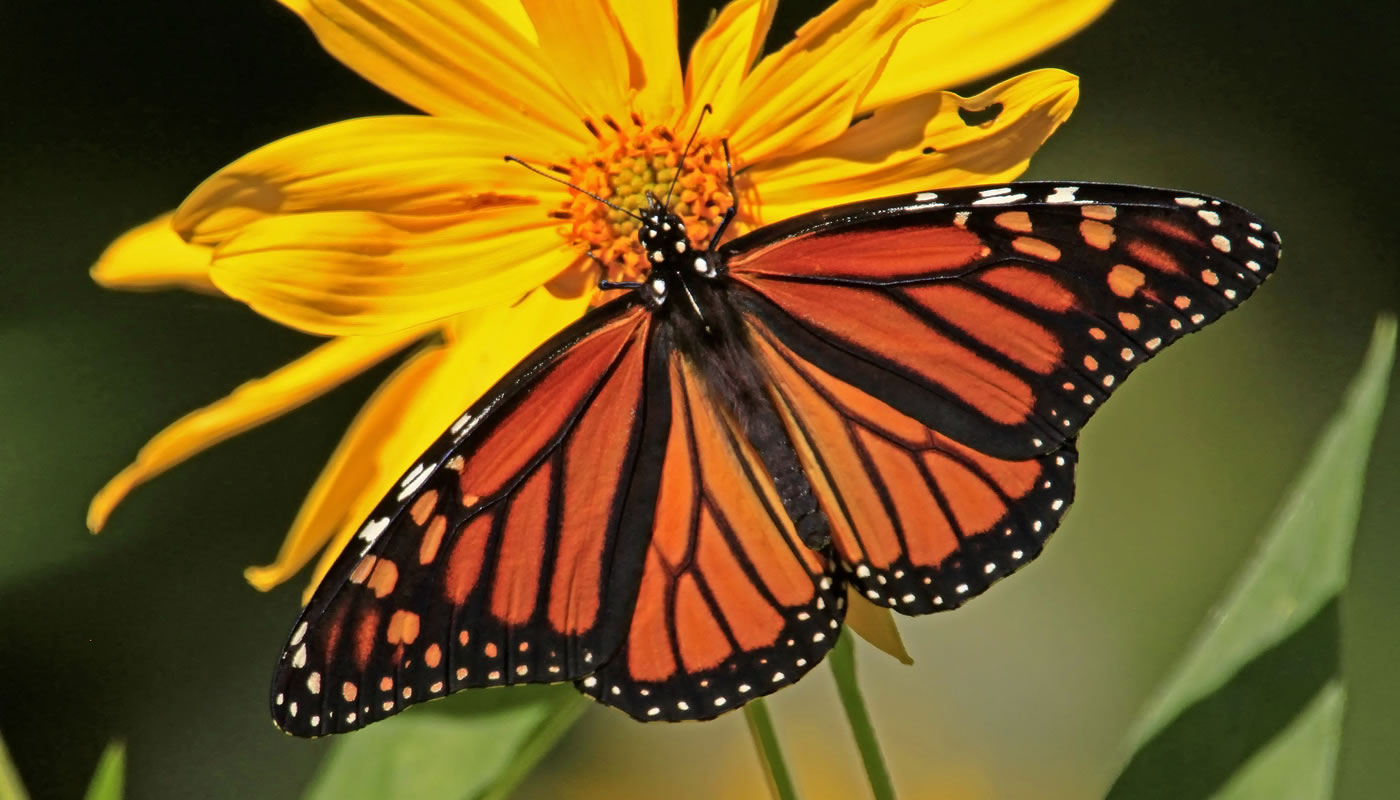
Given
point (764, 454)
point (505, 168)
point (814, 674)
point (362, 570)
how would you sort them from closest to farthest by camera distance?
point (362, 570)
point (764, 454)
point (505, 168)
point (814, 674)

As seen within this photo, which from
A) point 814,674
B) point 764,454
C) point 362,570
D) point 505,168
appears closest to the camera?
point 362,570

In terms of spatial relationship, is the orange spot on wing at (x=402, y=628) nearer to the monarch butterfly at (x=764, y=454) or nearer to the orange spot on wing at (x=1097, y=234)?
the monarch butterfly at (x=764, y=454)

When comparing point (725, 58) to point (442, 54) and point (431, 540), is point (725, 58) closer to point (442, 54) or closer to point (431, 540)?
point (442, 54)

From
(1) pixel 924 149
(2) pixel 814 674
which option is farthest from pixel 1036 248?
(2) pixel 814 674

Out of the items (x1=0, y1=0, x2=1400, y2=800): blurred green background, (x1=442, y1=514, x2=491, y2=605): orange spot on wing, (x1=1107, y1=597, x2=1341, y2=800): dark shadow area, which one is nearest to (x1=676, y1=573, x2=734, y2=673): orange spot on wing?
(x1=442, y1=514, x2=491, y2=605): orange spot on wing

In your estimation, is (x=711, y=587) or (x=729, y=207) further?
(x=729, y=207)

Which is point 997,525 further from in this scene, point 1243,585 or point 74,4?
point 74,4
